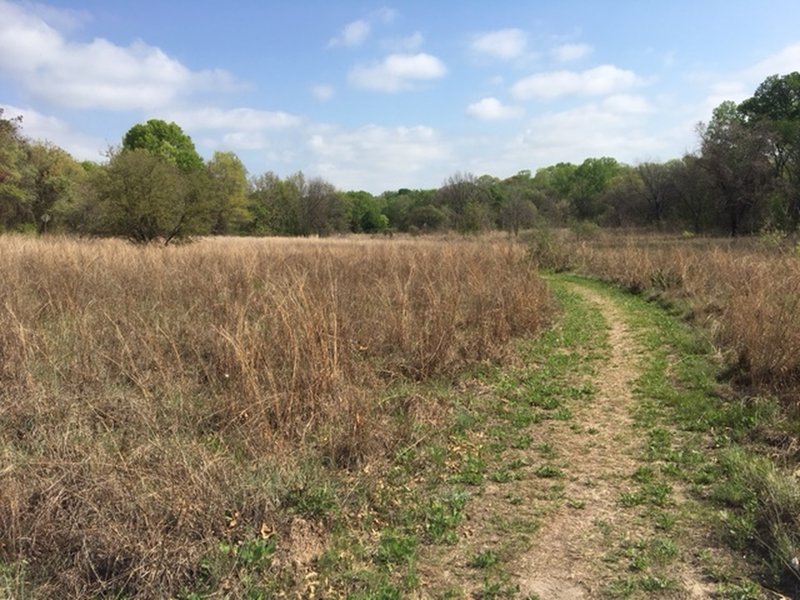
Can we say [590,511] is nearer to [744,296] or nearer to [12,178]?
[744,296]

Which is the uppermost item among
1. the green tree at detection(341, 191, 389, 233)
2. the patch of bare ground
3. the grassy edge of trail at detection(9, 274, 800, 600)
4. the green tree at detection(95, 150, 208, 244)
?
the green tree at detection(341, 191, 389, 233)

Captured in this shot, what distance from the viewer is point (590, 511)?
155 inches

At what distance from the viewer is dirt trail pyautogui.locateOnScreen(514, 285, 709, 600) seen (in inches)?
123

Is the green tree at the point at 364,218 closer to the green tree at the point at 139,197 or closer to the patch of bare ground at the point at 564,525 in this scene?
the green tree at the point at 139,197

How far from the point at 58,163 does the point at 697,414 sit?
4480cm

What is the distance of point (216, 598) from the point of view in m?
2.84

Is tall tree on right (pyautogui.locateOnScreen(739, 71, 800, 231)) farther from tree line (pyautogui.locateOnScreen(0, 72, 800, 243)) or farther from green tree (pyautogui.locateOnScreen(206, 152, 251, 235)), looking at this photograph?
green tree (pyautogui.locateOnScreen(206, 152, 251, 235))

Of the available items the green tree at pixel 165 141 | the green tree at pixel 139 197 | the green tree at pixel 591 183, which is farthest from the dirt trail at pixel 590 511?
the green tree at pixel 591 183

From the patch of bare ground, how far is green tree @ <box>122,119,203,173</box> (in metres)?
51.6

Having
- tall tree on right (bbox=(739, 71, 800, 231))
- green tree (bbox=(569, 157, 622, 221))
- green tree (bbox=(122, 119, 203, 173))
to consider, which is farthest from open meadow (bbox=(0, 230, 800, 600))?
green tree (bbox=(569, 157, 622, 221))

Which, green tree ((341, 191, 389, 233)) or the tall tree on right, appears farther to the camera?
green tree ((341, 191, 389, 233))

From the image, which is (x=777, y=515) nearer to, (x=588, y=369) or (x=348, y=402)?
(x=348, y=402)

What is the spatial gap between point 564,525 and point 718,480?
1.50m

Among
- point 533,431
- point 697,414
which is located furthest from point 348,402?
point 697,414
